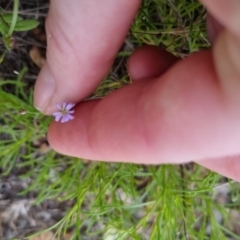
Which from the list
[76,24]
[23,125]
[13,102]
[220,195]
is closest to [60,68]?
[76,24]

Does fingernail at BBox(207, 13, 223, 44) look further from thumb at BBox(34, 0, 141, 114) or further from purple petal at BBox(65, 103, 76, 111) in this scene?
purple petal at BBox(65, 103, 76, 111)

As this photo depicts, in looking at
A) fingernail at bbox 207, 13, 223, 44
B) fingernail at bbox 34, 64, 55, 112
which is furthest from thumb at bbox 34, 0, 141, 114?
fingernail at bbox 207, 13, 223, 44

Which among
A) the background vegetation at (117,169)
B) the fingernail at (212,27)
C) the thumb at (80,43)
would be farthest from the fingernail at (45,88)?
the fingernail at (212,27)

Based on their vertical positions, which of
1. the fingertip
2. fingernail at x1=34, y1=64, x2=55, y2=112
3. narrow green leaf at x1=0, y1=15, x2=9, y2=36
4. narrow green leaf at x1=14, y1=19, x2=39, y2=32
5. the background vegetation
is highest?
narrow green leaf at x1=0, y1=15, x2=9, y2=36

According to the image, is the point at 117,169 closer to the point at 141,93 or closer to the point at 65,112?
the point at 65,112

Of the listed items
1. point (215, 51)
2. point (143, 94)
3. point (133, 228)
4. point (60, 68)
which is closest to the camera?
point (215, 51)

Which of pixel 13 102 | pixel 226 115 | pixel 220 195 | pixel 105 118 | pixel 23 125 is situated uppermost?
pixel 226 115

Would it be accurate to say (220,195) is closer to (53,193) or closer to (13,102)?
(53,193)

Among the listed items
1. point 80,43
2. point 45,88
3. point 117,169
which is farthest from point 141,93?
point 117,169
